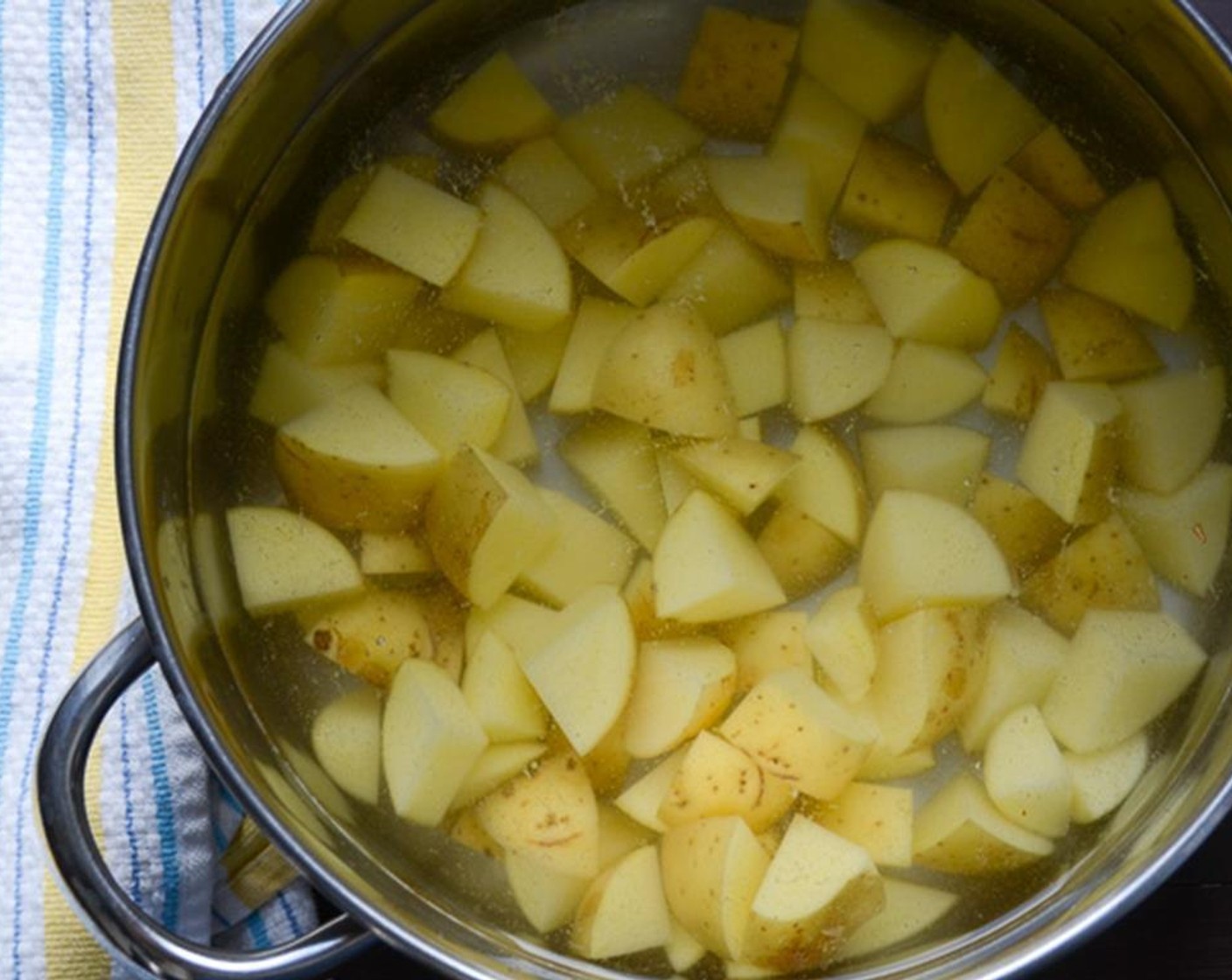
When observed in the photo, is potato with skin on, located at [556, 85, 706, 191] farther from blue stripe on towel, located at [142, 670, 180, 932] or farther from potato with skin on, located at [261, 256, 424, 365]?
blue stripe on towel, located at [142, 670, 180, 932]

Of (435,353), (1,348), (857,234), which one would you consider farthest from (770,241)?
(1,348)

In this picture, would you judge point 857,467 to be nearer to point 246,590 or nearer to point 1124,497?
point 1124,497

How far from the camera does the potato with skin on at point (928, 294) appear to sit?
90 centimetres

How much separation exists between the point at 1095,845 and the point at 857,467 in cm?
22

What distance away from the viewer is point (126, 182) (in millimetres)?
978

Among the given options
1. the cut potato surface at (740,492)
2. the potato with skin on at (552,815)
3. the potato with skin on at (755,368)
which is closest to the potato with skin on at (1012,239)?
the cut potato surface at (740,492)

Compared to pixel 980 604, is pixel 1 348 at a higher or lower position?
lower

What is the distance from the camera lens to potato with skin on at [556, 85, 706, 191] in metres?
0.92

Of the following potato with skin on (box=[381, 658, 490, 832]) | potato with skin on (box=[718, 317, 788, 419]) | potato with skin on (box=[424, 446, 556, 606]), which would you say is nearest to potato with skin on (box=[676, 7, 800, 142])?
potato with skin on (box=[718, 317, 788, 419])

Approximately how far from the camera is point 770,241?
2.97 ft

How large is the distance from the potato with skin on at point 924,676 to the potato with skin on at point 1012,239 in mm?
168

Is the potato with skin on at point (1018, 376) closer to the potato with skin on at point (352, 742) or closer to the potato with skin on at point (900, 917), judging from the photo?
the potato with skin on at point (900, 917)

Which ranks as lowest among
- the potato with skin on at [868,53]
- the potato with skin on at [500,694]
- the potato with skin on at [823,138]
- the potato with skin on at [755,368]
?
the potato with skin on at [500,694]

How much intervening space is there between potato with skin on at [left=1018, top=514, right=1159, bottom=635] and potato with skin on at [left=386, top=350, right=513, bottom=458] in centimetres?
28
